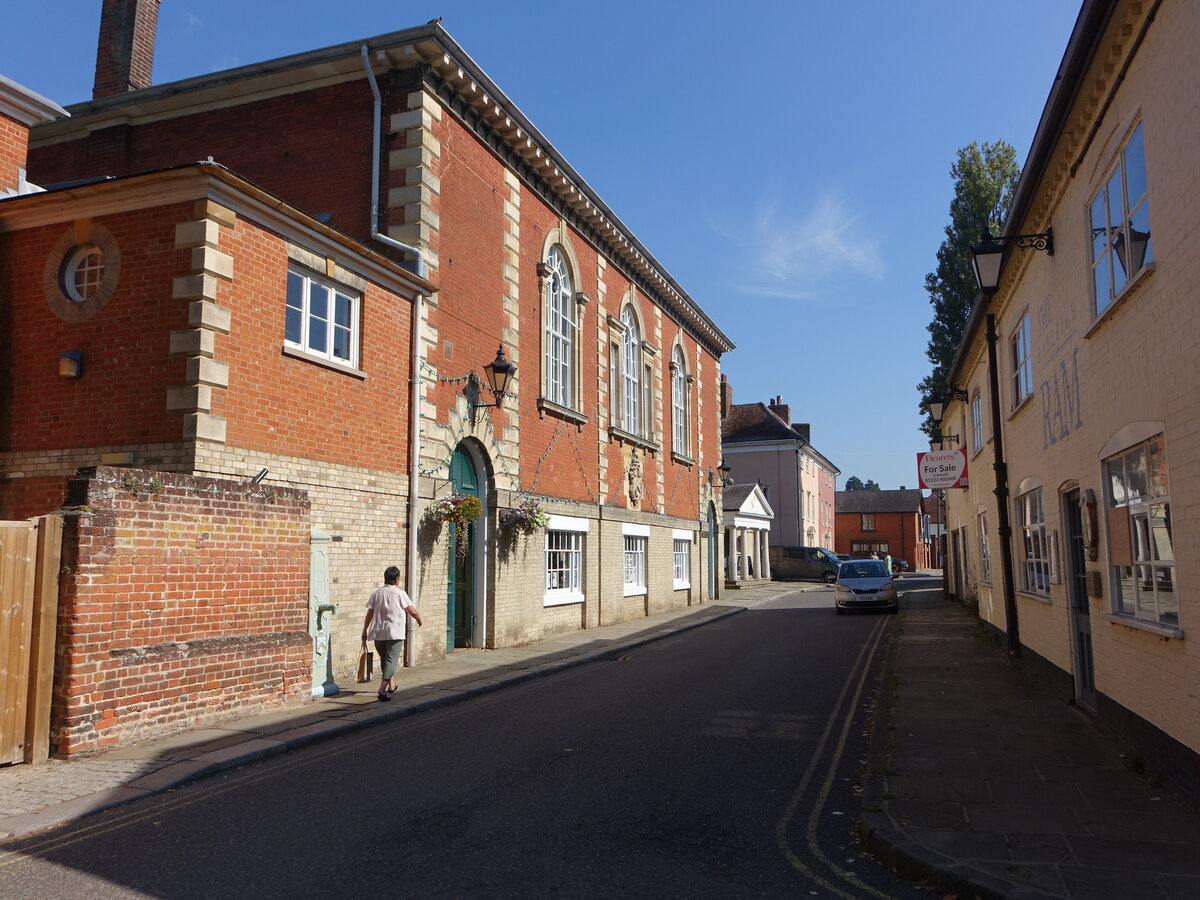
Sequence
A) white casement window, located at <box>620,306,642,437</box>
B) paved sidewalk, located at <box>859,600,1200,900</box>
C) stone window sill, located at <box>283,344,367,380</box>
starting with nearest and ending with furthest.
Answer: paved sidewalk, located at <box>859,600,1200,900</box>
stone window sill, located at <box>283,344,367,380</box>
white casement window, located at <box>620,306,642,437</box>

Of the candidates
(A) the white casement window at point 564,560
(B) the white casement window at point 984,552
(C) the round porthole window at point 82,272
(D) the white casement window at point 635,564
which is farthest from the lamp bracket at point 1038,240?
(D) the white casement window at point 635,564

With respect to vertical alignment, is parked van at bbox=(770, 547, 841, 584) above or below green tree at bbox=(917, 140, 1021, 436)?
below

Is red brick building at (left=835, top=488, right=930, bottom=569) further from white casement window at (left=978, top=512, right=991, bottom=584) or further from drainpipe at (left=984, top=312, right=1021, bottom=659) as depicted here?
drainpipe at (left=984, top=312, right=1021, bottom=659)

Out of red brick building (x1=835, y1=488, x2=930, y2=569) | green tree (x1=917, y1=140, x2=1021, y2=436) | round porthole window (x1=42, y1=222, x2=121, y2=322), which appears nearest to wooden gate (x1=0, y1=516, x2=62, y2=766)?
round porthole window (x1=42, y1=222, x2=121, y2=322)

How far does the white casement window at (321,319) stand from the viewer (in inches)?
438

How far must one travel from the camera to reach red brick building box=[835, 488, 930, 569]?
3004 inches

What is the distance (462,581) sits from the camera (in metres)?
15.5

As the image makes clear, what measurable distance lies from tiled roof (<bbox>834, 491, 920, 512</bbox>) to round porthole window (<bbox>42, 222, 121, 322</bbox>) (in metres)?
70.1

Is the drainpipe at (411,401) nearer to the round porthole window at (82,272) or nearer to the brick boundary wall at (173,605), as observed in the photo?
the brick boundary wall at (173,605)

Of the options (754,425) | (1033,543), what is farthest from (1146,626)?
(754,425)

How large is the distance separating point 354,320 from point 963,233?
25392mm

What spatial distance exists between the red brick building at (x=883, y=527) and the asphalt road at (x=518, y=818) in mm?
68714

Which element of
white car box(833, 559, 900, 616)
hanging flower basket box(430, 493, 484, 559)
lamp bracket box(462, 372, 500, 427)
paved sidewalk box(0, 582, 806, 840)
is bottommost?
paved sidewalk box(0, 582, 806, 840)

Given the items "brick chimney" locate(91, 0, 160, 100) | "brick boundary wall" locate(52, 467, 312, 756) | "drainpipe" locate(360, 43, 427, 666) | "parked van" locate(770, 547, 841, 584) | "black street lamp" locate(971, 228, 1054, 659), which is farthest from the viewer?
"parked van" locate(770, 547, 841, 584)
